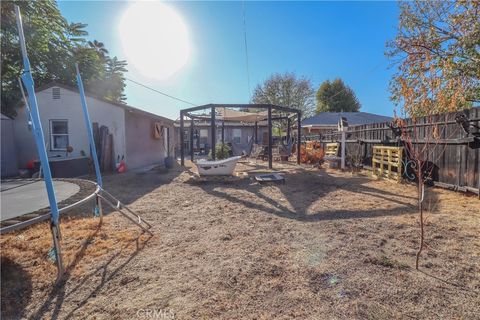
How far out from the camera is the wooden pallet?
6734 millimetres

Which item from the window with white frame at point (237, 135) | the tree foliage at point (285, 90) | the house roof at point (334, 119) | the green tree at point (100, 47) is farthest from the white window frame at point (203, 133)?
the green tree at point (100, 47)

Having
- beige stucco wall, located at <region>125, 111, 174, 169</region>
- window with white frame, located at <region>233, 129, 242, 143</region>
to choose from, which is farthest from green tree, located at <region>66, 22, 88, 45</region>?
window with white frame, located at <region>233, 129, 242, 143</region>

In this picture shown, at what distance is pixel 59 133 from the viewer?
10102 mm

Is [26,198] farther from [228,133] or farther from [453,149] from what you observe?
[228,133]

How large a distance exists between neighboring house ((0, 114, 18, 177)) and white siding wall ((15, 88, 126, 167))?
3.42 feet

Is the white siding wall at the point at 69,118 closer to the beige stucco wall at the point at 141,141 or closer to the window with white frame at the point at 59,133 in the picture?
the window with white frame at the point at 59,133

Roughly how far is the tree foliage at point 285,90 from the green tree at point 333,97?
14.9ft

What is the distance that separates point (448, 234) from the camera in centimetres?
321

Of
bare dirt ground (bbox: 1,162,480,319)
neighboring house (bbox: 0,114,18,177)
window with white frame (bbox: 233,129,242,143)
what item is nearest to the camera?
bare dirt ground (bbox: 1,162,480,319)

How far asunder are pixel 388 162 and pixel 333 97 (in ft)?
92.8

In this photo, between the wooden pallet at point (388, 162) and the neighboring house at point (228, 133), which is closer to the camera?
the wooden pallet at point (388, 162)

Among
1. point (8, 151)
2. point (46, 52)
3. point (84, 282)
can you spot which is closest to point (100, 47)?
point (46, 52)

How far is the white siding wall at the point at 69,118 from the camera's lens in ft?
32.8

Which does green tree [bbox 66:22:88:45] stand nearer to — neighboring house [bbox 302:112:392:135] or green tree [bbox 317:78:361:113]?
neighboring house [bbox 302:112:392:135]
